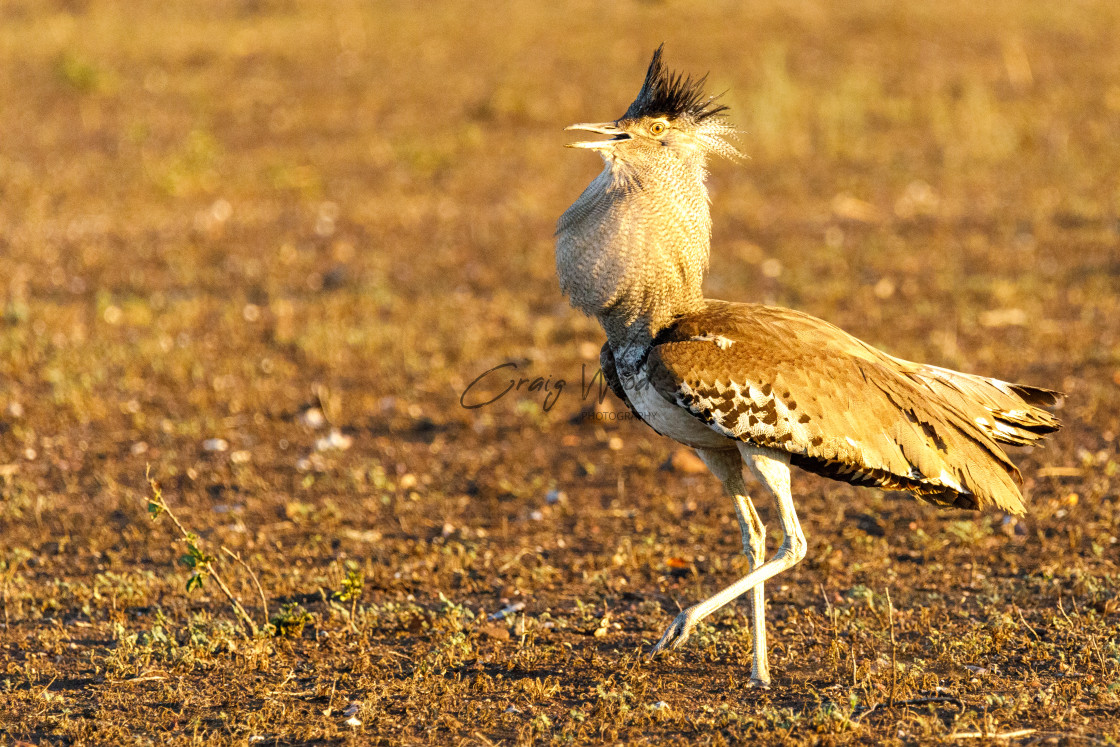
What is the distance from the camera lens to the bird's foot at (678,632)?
3869 mm

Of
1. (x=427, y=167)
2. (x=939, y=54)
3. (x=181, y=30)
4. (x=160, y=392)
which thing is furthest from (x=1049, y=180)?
(x=181, y=30)

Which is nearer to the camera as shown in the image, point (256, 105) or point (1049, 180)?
point (1049, 180)

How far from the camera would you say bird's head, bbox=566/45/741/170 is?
4.14 m

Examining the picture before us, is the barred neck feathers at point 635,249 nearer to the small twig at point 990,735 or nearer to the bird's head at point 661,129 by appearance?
the bird's head at point 661,129

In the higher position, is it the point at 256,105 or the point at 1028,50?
the point at 1028,50

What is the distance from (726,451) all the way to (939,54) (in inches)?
522

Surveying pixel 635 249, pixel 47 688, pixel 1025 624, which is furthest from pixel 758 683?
pixel 47 688

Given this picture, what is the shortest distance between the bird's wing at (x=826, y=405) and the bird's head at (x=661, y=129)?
580 mm

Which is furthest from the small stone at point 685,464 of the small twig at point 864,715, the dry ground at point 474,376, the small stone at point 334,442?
the small twig at point 864,715

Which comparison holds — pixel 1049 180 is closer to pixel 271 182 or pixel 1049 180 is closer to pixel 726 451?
pixel 271 182

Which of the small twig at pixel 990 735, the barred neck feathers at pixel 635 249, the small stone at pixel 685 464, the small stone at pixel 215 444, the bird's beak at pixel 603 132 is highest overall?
the bird's beak at pixel 603 132

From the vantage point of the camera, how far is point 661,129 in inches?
166

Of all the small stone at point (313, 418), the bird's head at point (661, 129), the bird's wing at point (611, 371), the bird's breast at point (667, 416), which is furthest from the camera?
the small stone at point (313, 418)

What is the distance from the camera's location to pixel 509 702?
155 inches
